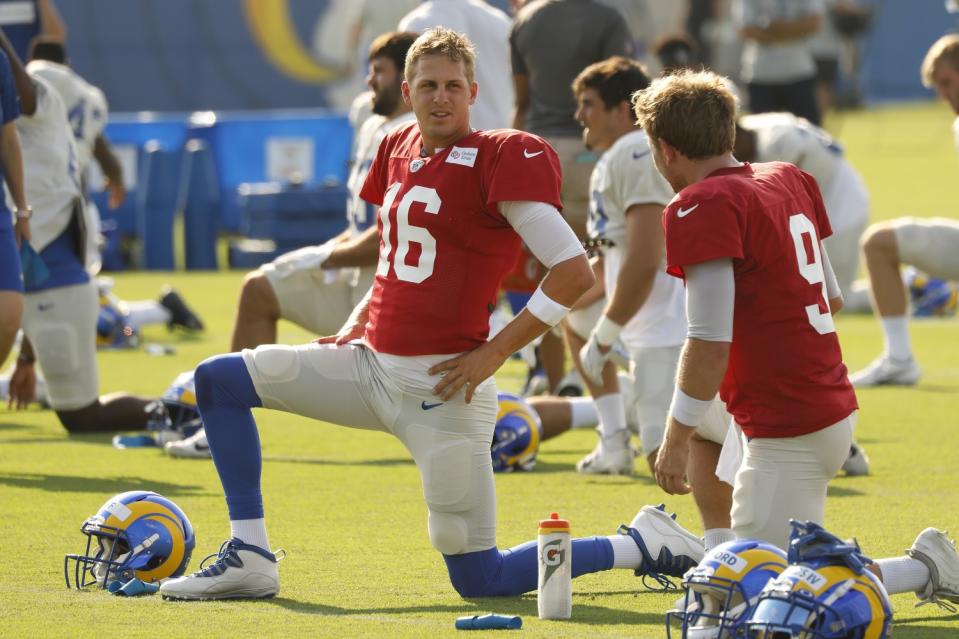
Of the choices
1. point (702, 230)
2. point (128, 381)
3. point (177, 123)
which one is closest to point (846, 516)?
point (702, 230)

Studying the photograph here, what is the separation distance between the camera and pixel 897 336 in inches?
412

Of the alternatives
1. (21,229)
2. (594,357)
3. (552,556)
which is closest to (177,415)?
(21,229)

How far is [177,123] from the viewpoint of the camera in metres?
19.8

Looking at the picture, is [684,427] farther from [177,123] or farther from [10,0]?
[177,123]

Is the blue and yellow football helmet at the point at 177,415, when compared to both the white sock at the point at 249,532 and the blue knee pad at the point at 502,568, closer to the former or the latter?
the white sock at the point at 249,532

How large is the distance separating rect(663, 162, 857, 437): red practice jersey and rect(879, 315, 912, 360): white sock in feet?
18.7

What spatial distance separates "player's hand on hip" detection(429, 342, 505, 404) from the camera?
510 cm

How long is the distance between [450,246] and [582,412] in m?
3.55

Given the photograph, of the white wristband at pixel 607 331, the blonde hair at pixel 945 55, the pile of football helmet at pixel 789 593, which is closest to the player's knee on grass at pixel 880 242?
the blonde hair at pixel 945 55

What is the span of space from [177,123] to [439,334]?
15.1m

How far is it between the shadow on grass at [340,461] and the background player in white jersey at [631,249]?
3.77 feet

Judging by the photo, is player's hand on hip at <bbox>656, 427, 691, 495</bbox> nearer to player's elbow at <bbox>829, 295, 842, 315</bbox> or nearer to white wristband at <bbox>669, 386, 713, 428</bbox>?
white wristband at <bbox>669, 386, 713, 428</bbox>

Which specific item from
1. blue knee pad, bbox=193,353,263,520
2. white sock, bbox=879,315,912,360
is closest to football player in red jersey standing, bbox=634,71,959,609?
blue knee pad, bbox=193,353,263,520

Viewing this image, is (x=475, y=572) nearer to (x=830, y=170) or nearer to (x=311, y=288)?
(x=311, y=288)
